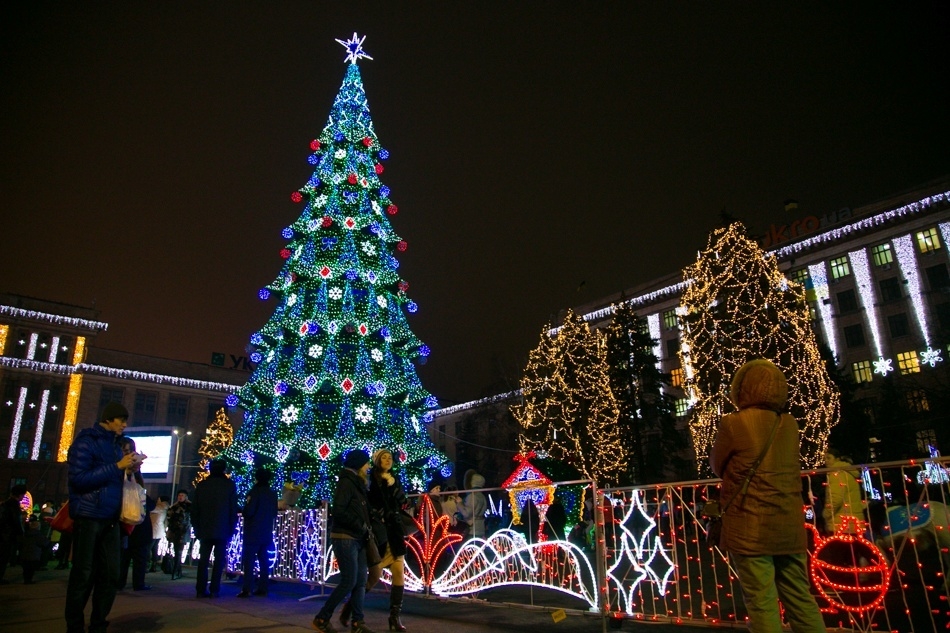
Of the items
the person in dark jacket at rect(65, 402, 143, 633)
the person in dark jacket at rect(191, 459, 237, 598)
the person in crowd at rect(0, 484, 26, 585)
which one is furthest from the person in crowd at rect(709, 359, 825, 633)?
the person in crowd at rect(0, 484, 26, 585)

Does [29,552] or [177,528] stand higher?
[177,528]

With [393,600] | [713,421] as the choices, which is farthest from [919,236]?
[393,600]

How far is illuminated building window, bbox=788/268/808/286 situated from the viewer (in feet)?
157

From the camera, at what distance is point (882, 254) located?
44.0 metres

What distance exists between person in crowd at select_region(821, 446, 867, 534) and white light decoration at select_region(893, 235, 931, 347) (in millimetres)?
41963

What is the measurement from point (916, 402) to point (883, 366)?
5.03 m

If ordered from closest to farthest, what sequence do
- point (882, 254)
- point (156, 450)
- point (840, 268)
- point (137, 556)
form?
point (137, 556)
point (156, 450)
point (882, 254)
point (840, 268)

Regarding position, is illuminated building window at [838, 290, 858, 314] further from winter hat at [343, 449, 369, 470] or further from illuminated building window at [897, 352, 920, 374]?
winter hat at [343, 449, 369, 470]

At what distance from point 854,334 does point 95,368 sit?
2438 inches

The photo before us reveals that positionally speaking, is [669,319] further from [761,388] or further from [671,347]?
[761,388]

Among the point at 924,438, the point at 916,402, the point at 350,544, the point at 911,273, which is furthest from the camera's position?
the point at 911,273

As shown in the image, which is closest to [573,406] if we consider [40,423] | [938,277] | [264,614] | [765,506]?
[264,614]

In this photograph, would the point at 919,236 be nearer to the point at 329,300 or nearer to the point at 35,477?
the point at 329,300

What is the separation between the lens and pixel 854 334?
44.8 meters
